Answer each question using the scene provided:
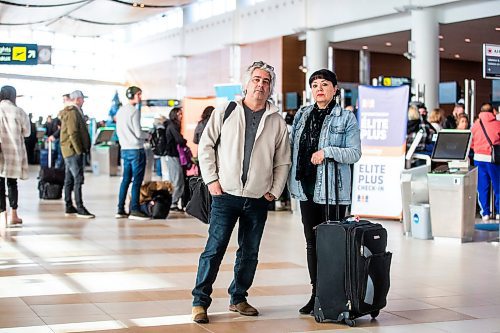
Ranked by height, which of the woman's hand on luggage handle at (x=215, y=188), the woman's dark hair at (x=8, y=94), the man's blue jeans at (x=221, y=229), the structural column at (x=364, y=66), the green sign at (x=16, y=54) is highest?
the structural column at (x=364, y=66)

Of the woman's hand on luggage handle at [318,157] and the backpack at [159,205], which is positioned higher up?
the woman's hand on luggage handle at [318,157]

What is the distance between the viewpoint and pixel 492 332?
5371 millimetres

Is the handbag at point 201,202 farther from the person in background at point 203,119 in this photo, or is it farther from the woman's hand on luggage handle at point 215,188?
the person in background at point 203,119

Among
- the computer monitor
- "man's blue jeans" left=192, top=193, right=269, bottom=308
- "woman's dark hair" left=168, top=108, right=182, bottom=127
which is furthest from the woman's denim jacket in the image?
"woman's dark hair" left=168, top=108, right=182, bottom=127

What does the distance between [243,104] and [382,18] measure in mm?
19882

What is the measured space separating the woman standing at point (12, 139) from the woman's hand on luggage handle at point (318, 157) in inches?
235

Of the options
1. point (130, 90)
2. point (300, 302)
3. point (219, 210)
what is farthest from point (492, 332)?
point (130, 90)

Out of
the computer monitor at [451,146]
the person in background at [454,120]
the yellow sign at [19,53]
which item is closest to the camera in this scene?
the computer monitor at [451,146]

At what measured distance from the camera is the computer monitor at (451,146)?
10234mm

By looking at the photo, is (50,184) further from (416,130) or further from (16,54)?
(416,130)

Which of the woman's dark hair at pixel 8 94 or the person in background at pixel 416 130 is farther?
the person in background at pixel 416 130

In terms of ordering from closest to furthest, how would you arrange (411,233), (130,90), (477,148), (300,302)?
(300,302)
(411,233)
(130,90)
(477,148)

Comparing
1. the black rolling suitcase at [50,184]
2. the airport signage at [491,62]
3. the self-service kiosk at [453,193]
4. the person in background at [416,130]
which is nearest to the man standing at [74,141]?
the black rolling suitcase at [50,184]

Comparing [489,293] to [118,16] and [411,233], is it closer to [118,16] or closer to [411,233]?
[411,233]
